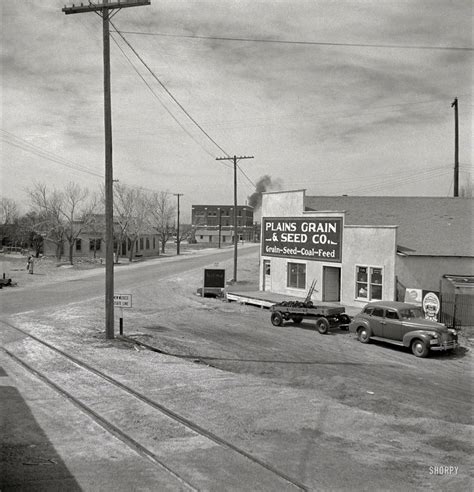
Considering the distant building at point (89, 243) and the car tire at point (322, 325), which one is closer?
the car tire at point (322, 325)

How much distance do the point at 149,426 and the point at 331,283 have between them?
67.8ft

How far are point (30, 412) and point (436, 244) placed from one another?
21191mm

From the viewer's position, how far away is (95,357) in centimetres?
1600

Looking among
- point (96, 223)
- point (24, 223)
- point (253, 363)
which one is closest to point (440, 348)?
point (253, 363)

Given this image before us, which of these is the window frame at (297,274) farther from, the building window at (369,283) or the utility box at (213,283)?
the utility box at (213,283)

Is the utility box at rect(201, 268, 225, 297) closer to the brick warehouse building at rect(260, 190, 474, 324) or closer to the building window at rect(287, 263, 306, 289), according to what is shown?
the brick warehouse building at rect(260, 190, 474, 324)

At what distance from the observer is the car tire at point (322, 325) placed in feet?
70.9

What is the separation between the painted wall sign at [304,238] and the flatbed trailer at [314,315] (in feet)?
19.7

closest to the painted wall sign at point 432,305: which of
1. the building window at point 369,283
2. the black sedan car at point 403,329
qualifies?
the black sedan car at point 403,329

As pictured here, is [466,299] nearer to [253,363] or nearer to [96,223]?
[253,363]

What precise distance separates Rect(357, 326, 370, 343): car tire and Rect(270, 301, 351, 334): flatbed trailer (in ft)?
5.07

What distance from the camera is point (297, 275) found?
31.3 meters

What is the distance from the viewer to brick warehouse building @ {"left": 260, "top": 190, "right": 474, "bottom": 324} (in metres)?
24.7

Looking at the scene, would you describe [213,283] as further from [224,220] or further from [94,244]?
[224,220]
